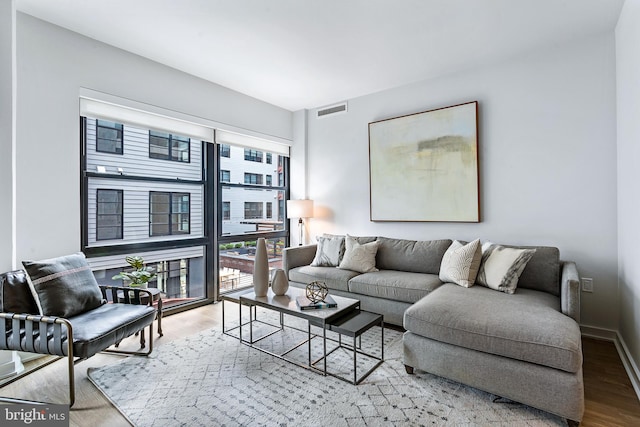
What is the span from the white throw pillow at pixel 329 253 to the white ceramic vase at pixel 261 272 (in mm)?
1186

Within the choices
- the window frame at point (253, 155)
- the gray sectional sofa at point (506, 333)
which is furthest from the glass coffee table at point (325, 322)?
the window frame at point (253, 155)

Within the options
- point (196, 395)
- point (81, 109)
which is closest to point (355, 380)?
point (196, 395)

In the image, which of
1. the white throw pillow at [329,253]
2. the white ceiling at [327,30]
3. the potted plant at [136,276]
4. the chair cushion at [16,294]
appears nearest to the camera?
the chair cushion at [16,294]

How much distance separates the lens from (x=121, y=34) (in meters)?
2.78

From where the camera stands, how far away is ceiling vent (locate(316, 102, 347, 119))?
4445 millimetres

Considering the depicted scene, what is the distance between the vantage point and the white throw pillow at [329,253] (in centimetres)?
380

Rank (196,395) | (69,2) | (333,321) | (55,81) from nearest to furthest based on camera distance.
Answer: (196,395)
(333,321)
(69,2)
(55,81)

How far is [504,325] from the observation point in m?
1.89

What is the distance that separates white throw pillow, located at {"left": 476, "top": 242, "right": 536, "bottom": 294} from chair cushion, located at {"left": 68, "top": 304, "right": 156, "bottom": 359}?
2.77 metres

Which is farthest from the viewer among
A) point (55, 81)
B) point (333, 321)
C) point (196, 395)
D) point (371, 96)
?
point (371, 96)

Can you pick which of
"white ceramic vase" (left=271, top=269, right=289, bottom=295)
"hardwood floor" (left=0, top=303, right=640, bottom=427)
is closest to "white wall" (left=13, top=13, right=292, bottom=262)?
"hardwood floor" (left=0, top=303, right=640, bottom=427)

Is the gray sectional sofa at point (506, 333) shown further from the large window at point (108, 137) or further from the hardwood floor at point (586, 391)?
the large window at point (108, 137)

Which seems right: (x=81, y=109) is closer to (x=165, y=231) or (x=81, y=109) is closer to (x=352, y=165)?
(x=165, y=231)

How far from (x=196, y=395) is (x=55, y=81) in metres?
2.78
